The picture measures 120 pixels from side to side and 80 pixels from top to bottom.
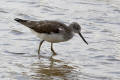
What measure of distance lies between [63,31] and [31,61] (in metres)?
1.20

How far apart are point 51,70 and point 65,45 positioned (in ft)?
5.90

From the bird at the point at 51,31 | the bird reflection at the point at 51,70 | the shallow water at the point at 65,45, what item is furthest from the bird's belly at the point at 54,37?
the bird reflection at the point at 51,70

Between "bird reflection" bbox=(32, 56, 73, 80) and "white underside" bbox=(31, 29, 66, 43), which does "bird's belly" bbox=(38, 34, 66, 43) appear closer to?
"white underside" bbox=(31, 29, 66, 43)

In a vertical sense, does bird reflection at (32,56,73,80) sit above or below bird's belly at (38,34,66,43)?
below

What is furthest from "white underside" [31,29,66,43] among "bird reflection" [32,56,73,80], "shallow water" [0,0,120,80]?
"bird reflection" [32,56,73,80]

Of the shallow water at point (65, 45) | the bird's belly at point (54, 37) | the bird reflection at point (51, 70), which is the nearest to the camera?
the bird reflection at point (51, 70)

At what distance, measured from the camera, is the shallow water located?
29.4ft

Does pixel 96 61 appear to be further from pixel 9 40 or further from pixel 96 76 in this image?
pixel 9 40

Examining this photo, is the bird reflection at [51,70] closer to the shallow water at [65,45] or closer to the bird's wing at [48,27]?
the shallow water at [65,45]

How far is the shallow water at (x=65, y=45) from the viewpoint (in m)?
8.95

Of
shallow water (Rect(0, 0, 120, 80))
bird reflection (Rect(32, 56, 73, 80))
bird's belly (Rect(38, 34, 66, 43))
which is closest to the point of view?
bird reflection (Rect(32, 56, 73, 80))

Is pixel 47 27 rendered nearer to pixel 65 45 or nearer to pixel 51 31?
pixel 51 31

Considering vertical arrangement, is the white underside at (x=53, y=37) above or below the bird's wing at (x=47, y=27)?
below

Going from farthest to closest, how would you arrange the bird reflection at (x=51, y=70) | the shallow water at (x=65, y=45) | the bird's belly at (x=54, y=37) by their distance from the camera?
1. the bird's belly at (x=54, y=37)
2. the shallow water at (x=65, y=45)
3. the bird reflection at (x=51, y=70)
